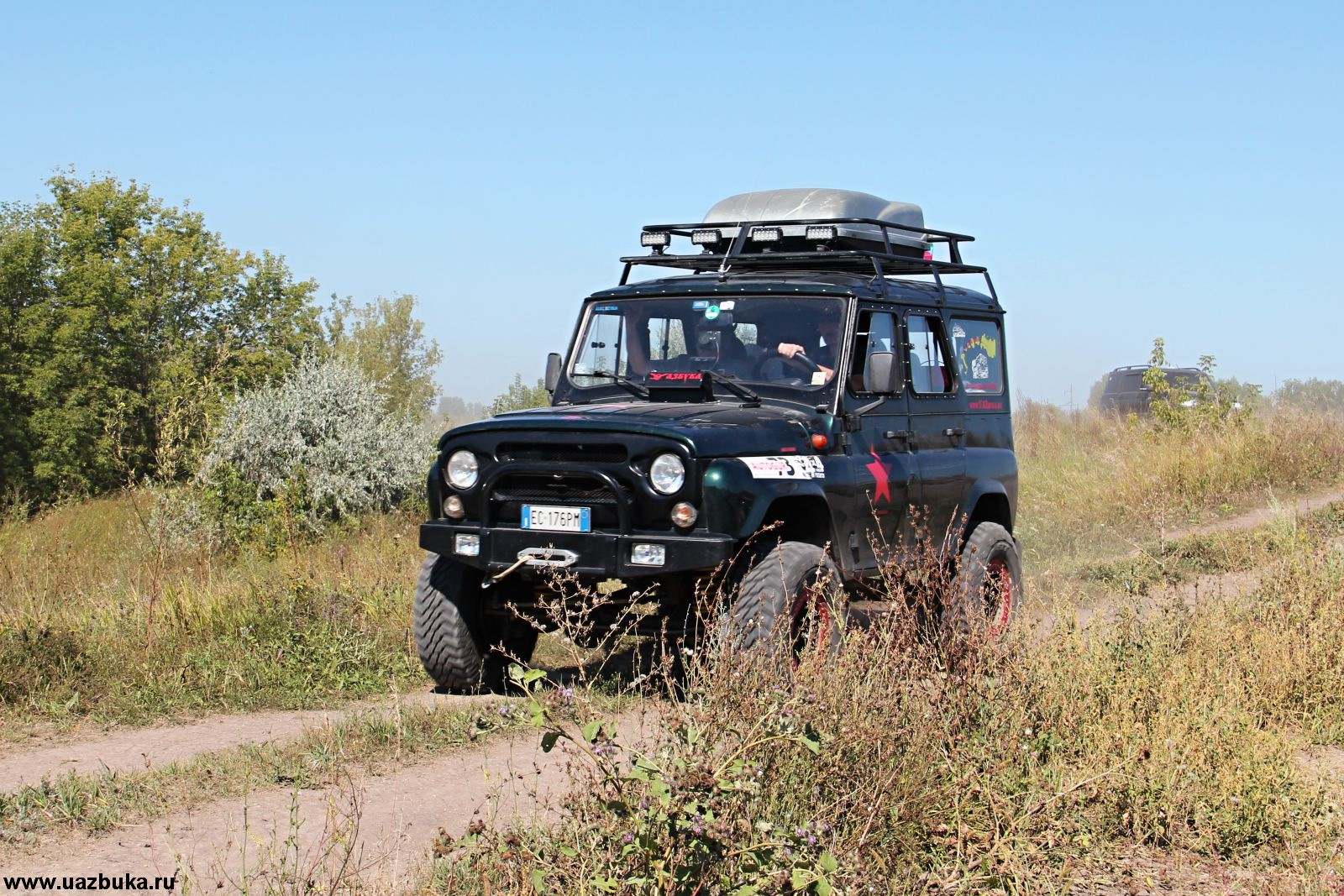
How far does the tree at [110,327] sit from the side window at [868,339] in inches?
571

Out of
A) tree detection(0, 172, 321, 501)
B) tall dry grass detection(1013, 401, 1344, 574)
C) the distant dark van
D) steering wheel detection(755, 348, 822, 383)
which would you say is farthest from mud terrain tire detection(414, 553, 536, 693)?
the distant dark van

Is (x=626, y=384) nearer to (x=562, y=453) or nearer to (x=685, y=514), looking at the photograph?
(x=562, y=453)

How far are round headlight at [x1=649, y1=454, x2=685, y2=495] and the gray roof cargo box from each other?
2.80 metres

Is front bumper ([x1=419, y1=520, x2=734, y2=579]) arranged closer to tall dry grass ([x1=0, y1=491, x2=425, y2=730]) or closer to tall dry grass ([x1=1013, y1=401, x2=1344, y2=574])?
tall dry grass ([x1=0, y1=491, x2=425, y2=730])

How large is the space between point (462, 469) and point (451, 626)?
0.84m

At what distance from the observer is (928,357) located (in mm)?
8477

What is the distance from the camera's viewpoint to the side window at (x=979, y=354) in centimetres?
887

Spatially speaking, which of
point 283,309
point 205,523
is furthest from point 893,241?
point 283,309

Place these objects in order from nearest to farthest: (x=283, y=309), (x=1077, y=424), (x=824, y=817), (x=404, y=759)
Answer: (x=824, y=817)
(x=404, y=759)
(x=1077, y=424)
(x=283, y=309)

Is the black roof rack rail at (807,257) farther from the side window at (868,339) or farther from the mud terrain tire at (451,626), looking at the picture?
the mud terrain tire at (451,626)

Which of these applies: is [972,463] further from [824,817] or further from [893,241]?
[824,817]

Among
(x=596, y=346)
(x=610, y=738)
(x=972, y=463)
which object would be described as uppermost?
(x=596, y=346)

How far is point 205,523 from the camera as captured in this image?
14.1 m

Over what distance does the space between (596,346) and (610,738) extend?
4.61 m
